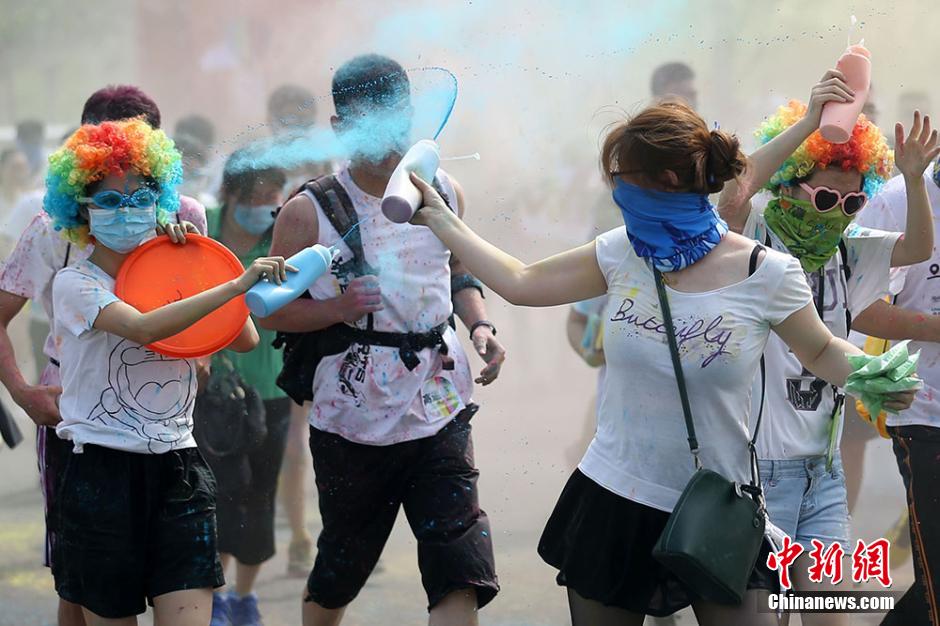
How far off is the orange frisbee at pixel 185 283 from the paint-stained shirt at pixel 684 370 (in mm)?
1188

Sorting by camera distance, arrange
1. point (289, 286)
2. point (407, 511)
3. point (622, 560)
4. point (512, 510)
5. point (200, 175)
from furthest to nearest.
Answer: point (512, 510) → point (200, 175) → point (407, 511) → point (289, 286) → point (622, 560)

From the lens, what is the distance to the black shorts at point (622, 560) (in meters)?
3.27

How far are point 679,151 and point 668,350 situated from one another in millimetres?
467

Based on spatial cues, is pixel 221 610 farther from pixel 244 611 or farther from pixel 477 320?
pixel 477 320

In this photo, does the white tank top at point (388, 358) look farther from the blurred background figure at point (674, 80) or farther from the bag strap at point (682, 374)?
the blurred background figure at point (674, 80)

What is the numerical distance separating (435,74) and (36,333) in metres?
4.65

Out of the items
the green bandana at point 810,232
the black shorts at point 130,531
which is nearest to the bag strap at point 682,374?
the green bandana at point 810,232

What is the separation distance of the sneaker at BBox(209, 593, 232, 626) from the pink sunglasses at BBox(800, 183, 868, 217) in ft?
9.13

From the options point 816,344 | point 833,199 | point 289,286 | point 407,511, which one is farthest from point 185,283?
point 833,199

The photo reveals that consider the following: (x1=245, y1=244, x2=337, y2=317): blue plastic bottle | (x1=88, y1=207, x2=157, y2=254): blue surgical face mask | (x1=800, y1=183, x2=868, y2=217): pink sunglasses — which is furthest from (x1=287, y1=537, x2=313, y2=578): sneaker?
(x1=800, y1=183, x2=868, y2=217): pink sunglasses

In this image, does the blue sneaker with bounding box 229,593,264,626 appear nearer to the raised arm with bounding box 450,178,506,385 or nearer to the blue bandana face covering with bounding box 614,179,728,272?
the raised arm with bounding box 450,178,506,385


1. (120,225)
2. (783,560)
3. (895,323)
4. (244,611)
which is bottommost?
(244,611)

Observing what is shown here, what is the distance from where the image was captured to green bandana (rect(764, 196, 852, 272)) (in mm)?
3928

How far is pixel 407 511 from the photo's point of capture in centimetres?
432
